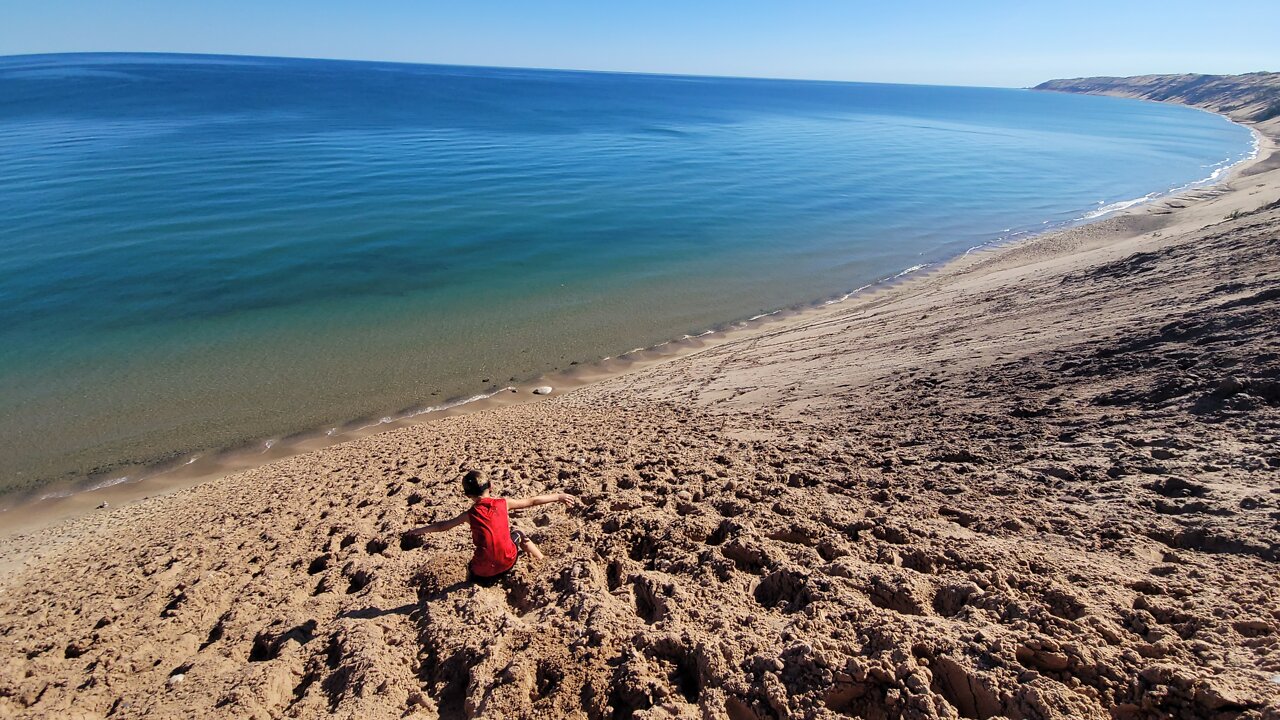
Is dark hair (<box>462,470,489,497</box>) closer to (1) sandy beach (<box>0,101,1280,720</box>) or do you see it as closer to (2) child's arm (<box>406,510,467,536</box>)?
(2) child's arm (<box>406,510,467,536</box>)

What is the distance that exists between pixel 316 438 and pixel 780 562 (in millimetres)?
8508

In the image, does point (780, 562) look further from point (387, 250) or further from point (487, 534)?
point (387, 250)

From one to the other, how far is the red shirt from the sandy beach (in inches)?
6.8

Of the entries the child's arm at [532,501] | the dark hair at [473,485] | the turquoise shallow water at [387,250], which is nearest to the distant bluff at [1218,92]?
the turquoise shallow water at [387,250]

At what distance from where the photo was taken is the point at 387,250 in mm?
18391

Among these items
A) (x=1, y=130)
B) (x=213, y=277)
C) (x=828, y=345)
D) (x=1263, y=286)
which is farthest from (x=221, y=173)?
(x=1263, y=286)

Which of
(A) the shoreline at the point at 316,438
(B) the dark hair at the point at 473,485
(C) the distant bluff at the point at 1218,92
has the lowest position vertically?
(A) the shoreline at the point at 316,438

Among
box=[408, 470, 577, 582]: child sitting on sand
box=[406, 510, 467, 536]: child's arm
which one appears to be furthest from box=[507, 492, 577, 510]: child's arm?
box=[406, 510, 467, 536]: child's arm

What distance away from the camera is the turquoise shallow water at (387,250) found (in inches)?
440

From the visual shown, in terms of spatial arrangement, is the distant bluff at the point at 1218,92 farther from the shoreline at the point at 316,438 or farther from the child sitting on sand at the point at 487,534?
the child sitting on sand at the point at 487,534

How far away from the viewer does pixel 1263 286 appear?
7.35 meters

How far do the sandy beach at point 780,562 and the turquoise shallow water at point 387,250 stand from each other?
10.9 feet

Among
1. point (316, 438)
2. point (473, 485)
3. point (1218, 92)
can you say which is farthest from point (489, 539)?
point (1218, 92)

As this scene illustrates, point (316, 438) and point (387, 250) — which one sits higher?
point (387, 250)
